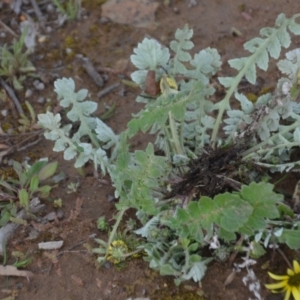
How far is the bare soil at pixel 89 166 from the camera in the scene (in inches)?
88.0

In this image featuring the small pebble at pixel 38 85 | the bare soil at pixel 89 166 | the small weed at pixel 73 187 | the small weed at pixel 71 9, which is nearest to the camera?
the bare soil at pixel 89 166

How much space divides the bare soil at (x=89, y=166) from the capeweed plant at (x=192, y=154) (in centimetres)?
9

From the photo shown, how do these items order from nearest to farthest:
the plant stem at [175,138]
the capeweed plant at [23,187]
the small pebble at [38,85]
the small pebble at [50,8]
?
1. the plant stem at [175,138]
2. the capeweed plant at [23,187]
3. the small pebble at [38,85]
4. the small pebble at [50,8]

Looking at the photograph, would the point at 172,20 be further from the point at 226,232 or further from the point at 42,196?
the point at 226,232

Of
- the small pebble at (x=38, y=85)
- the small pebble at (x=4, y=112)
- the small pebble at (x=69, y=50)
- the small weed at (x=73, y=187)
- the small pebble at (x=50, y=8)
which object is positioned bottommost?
the small weed at (x=73, y=187)

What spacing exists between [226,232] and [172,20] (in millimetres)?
1750

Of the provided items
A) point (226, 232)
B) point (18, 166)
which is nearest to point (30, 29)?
point (18, 166)

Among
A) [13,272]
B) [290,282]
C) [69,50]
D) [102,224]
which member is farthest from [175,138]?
[69,50]

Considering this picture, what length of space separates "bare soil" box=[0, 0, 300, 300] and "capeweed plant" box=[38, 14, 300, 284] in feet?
0.28

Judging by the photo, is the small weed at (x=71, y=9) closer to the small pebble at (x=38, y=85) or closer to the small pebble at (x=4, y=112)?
the small pebble at (x=38, y=85)

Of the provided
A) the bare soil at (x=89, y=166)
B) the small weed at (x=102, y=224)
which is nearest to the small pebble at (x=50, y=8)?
the bare soil at (x=89, y=166)

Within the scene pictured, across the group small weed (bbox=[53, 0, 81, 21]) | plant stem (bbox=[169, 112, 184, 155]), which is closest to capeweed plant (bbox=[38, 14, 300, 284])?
plant stem (bbox=[169, 112, 184, 155])

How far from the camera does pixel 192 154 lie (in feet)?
8.02

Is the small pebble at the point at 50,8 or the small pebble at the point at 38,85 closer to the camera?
the small pebble at the point at 38,85
